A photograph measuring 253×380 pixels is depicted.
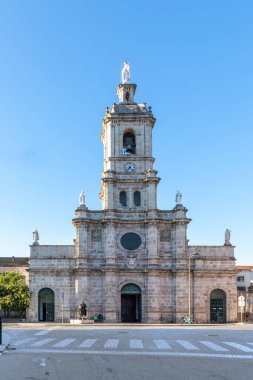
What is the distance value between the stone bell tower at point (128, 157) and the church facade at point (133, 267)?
0.42 ft

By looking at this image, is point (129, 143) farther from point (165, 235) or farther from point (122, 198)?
point (165, 235)

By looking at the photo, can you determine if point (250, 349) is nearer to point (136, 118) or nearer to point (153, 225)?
point (153, 225)

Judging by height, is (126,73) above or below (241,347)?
above

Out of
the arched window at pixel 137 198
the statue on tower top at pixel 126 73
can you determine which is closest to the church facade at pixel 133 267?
the arched window at pixel 137 198

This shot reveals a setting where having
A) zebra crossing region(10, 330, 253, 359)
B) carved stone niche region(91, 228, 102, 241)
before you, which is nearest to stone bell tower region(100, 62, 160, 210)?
carved stone niche region(91, 228, 102, 241)

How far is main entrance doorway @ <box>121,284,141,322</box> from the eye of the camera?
62.8 metres

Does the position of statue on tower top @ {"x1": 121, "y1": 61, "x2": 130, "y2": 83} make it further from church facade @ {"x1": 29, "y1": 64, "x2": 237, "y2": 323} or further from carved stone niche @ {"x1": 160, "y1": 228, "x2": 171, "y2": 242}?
carved stone niche @ {"x1": 160, "y1": 228, "x2": 171, "y2": 242}

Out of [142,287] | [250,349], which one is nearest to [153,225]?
[142,287]

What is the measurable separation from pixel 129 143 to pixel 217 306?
2110 centimetres

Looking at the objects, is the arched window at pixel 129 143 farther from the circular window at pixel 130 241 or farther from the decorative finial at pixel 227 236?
the decorative finial at pixel 227 236

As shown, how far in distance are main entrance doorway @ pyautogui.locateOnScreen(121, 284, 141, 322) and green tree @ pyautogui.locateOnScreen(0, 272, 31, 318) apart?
10462 millimetres

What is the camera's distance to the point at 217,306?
62.9m

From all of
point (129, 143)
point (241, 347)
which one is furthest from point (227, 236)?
point (241, 347)

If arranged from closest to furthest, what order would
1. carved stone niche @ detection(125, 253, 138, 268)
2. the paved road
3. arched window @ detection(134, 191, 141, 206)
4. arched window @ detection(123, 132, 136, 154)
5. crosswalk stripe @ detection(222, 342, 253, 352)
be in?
the paved road, crosswalk stripe @ detection(222, 342, 253, 352), carved stone niche @ detection(125, 253, 138, 268), arched window @ detection(134, 191, 141, 206), arched window @ detection(123, 132, 136, 154)
